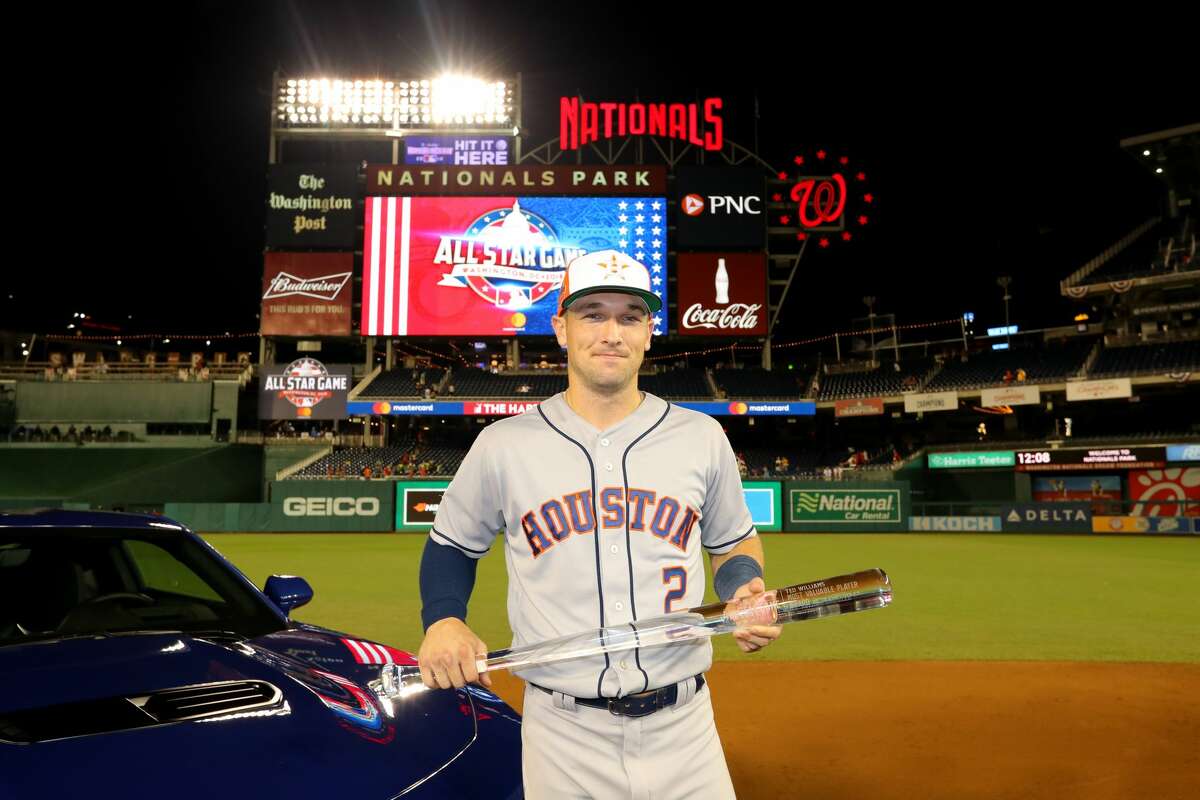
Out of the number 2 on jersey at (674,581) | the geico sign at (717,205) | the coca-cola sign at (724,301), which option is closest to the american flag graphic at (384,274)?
the coca-cola sign at (724,301)

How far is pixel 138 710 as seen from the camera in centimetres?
208

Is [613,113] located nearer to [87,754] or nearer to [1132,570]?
[1132,570]

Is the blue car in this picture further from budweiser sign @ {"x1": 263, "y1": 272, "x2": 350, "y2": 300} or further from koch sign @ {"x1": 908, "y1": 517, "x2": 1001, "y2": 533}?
budweiser sign @ {"x1": 263, "y1": 272, "x2": 350, "y2": 300}

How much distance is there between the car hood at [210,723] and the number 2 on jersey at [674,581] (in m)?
0.80

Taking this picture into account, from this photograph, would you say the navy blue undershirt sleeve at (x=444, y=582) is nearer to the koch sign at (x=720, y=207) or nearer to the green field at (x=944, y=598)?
the green field at (x=944, y=598)

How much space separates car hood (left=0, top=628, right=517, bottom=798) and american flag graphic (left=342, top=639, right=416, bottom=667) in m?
0.26

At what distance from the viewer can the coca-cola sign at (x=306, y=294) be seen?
3622 cm

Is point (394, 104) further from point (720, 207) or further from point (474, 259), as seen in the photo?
point (720, 207)

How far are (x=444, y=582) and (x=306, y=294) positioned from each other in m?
36.8

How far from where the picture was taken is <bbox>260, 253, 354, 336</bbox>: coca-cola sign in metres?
36.2

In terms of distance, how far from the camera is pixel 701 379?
39.6m

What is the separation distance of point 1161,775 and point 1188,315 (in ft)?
142

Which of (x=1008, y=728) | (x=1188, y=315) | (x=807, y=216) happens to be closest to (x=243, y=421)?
(x=807, y=216)

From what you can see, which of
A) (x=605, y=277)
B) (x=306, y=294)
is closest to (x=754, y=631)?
(x=605, y=277)
